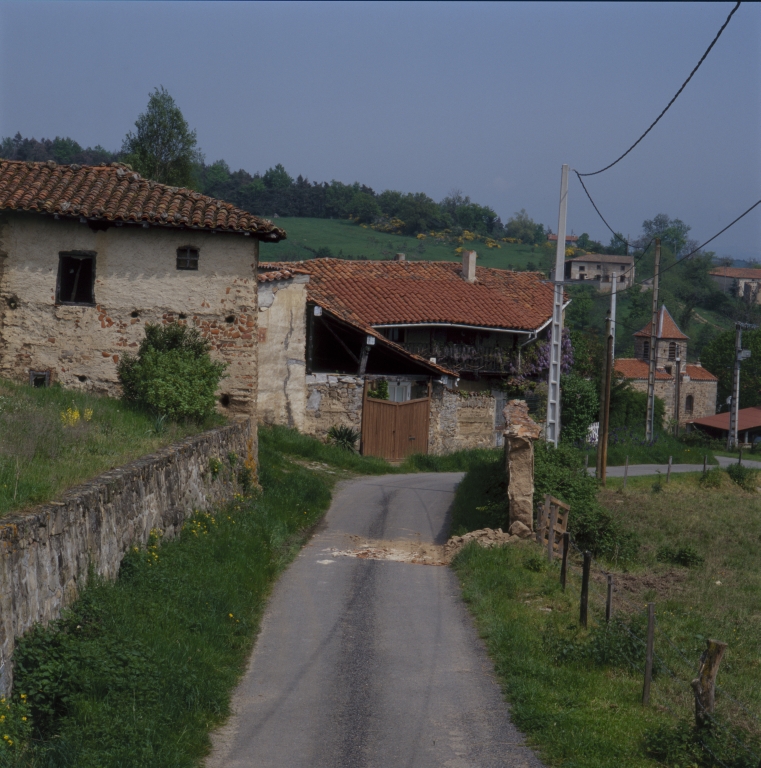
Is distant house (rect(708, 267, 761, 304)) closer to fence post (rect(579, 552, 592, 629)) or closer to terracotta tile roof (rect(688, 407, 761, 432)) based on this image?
terracotta tile roof (rect(688, 407, 761, 432))

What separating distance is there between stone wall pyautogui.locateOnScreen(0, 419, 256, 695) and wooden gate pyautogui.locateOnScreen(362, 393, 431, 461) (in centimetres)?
1471

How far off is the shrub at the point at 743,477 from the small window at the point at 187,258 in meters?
22.2

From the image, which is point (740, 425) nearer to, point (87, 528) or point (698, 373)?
point (698, 373)

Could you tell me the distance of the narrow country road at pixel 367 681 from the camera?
24.1 ft

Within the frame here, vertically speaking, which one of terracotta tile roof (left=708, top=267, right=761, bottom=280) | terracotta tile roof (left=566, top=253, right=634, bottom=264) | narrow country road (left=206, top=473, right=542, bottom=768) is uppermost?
terracotta tile roof (left=708, top=267, right=761, bottom=280)

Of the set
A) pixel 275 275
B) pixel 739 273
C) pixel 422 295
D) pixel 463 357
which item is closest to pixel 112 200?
pixel 275 275

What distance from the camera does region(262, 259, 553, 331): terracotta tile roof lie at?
110 feet

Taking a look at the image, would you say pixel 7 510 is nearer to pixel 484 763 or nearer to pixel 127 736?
pixel 127 736

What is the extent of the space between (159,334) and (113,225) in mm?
2736

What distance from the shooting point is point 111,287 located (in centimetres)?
1838

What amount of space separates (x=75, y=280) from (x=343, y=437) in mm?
11723

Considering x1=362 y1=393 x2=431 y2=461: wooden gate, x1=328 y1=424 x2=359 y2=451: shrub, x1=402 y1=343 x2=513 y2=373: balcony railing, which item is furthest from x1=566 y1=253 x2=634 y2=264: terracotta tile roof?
x1=328 y1=424 x2=359 y2=451: shrub

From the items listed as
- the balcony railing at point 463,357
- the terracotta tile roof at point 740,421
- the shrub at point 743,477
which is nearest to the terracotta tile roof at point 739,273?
the terracotta tile roof at point 740,421

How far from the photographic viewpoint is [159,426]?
14484 millimetres
